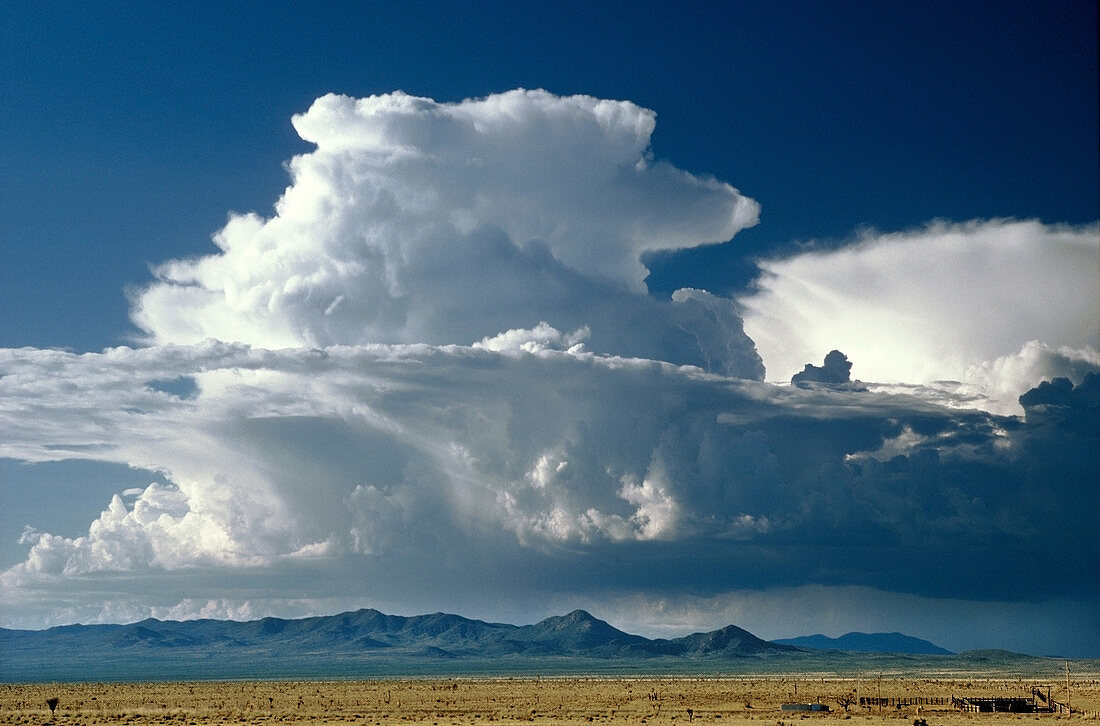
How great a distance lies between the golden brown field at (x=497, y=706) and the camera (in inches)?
4050

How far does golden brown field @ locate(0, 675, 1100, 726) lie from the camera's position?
10288 cm

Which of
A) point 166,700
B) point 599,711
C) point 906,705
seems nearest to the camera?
point 599,711

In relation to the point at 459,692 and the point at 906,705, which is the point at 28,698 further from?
the point at 906,705

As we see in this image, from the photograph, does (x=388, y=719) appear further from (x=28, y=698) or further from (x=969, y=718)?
(x=28, y=698)

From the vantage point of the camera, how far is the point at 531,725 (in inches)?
3750

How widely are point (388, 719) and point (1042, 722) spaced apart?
6193 centimetres

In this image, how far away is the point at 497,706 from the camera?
405 ft

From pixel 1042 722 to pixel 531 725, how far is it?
157 feet

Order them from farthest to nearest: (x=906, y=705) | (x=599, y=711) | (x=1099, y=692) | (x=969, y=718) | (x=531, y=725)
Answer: (x=1099, y=692), (x=906, y=705), (x=599, y=711), (x=969, y=718), (x=531, y=725)

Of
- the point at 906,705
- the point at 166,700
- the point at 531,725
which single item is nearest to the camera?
the point at 531,725

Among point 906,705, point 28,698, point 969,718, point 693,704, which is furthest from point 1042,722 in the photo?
point 28,698

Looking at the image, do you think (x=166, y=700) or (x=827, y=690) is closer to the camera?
(x=166, y=700)

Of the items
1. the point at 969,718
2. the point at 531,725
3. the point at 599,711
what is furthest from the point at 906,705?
the point at 531,725

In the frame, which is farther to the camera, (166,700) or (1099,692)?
(1099,692)
